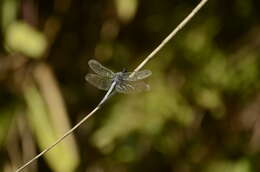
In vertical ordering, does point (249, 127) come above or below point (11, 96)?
below

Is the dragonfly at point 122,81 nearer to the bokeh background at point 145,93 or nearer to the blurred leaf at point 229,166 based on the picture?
the bokeh background at point 145,93

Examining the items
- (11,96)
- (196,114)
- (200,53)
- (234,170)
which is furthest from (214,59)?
(11,96)

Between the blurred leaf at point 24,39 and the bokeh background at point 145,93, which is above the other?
the blurred leaf at point 24,39

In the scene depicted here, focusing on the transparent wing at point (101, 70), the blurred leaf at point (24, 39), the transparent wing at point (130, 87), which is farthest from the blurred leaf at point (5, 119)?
the transparent wing at point (130, 87)

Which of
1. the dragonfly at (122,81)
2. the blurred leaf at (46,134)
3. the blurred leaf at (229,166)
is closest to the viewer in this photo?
the dragonfly at (122,81)

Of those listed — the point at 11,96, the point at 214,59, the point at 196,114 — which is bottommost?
the point at 196,114

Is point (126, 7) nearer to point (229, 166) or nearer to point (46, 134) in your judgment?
point (46, 134)

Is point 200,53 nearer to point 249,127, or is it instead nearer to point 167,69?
point 167,69
